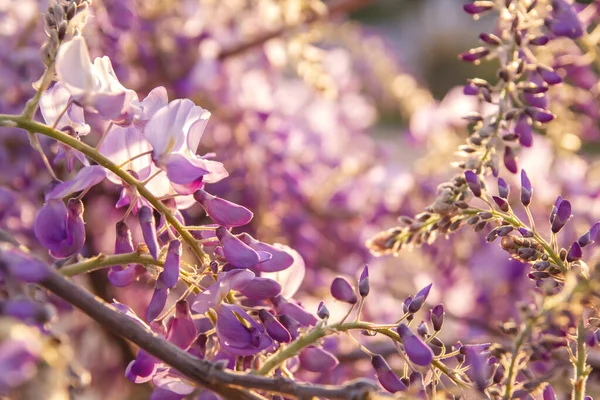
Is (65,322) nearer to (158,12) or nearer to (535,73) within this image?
(158,12)

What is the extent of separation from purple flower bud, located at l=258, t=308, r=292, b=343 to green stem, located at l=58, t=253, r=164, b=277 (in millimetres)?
52

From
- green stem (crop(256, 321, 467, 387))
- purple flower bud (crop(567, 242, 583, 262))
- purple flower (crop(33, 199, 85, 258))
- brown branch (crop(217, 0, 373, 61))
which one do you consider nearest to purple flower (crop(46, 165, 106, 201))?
purple flower (crop(33, 199, 85, 258))

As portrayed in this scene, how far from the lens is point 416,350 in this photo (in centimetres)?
34

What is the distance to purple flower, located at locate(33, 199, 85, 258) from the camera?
351 mm

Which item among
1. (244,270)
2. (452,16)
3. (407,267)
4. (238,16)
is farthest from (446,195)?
(452,16)

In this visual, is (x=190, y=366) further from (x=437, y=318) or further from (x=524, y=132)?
(x=524, y=132)

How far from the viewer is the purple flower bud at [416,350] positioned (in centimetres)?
34

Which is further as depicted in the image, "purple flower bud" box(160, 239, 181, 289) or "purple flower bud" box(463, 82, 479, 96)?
"purple flower bud" box(463, 82, 479, 96)

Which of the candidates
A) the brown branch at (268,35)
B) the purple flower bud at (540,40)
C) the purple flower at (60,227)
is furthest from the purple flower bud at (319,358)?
the brown branch at (268,35)

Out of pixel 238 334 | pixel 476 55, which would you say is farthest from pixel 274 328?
pixel 476 55

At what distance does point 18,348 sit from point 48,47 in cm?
15

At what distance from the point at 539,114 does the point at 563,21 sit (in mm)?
72

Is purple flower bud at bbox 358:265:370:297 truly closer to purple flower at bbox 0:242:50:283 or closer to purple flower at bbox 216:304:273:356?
purple flower at bbox 216:304:273:356

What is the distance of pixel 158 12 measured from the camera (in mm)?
930
